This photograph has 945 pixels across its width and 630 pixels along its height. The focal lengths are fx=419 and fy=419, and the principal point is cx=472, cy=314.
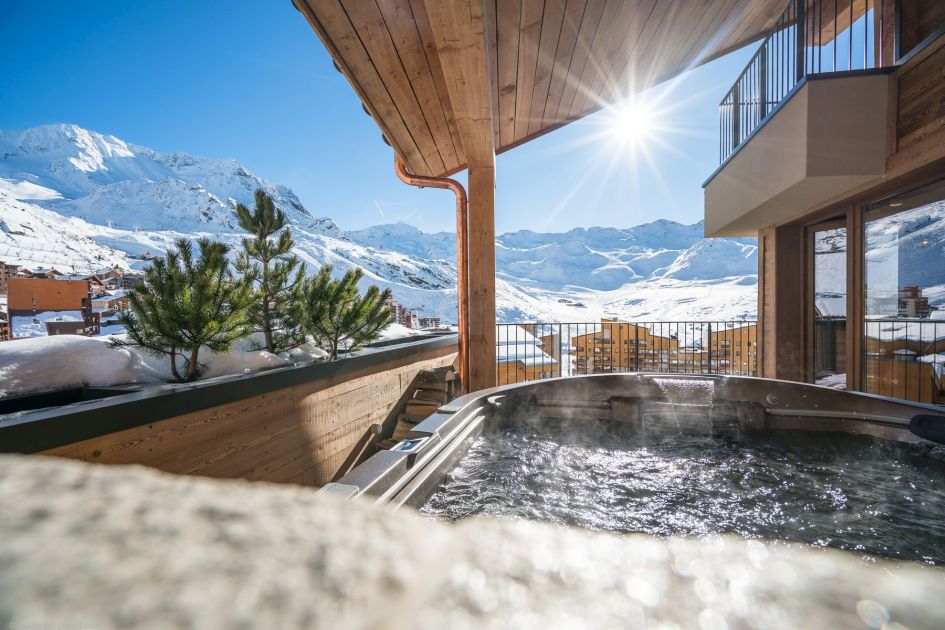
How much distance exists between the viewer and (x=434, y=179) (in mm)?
3799

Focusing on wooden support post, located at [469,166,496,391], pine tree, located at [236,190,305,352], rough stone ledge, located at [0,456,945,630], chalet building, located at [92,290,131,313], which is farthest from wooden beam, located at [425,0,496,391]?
rough stone ledge, located at [0,456,945,630]

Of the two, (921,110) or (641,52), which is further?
(641,52)

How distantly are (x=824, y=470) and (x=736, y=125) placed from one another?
3747mm

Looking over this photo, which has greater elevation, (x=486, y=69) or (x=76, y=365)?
(x=486, y=69)

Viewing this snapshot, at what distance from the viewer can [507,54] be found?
7.93 ft

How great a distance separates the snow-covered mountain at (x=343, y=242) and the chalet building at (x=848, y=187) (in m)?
11.2

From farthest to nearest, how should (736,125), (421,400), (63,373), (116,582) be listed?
(736,125) → (421,400) → (63,373) → (116,582)

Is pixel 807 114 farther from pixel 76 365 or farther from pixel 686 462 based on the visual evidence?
pixel 76 365

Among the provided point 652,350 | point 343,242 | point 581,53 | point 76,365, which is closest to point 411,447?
point 76,365

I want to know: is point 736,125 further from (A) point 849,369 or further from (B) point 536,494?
(B) point 536,494

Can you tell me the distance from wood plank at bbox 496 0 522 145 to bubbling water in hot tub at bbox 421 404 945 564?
7.03 feet

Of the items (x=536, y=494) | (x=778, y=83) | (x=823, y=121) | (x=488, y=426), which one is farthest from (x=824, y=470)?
(x=778, y=83)

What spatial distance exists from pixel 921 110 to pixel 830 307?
181 cm

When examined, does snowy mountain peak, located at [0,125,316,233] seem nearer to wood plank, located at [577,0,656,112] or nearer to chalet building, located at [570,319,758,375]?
chalet building, located at [570,319,758,375]
